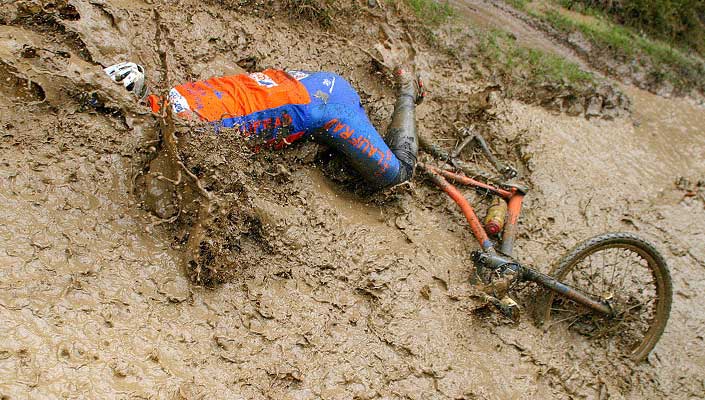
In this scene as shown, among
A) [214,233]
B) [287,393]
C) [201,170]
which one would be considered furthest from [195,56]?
[287,393]

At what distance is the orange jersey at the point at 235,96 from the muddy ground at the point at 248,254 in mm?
175

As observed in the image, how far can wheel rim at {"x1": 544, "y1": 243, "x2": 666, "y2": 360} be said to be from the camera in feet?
11.9

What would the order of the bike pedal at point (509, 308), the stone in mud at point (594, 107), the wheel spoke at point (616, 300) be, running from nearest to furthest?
the bike pedal at point (509, 308) < the wheel spoke at point (616, 300) < the stone in mud at point (594, 107)

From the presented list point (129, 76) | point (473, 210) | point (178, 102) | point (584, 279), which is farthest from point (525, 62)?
point (129, 76)

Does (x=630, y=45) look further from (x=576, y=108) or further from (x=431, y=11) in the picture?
(x=431, y=11)

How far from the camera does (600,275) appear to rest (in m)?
4.04

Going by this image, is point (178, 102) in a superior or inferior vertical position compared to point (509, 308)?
superior

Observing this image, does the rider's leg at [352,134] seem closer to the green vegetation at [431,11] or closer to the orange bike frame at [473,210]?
the orange bike frame at [473,210]

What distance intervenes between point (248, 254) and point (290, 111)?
0.98m

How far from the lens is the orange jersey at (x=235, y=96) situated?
123 inches

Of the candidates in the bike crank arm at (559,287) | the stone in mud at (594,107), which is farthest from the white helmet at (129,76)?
the stone in mud at (594,107)

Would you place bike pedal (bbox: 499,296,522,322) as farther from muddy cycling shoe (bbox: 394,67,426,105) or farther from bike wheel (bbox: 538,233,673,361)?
muddy cycling shoe (bbox: 394,67,426,105)

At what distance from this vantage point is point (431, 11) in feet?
18.9

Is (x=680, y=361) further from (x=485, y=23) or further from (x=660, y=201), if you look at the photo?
(x=485, y=23)
